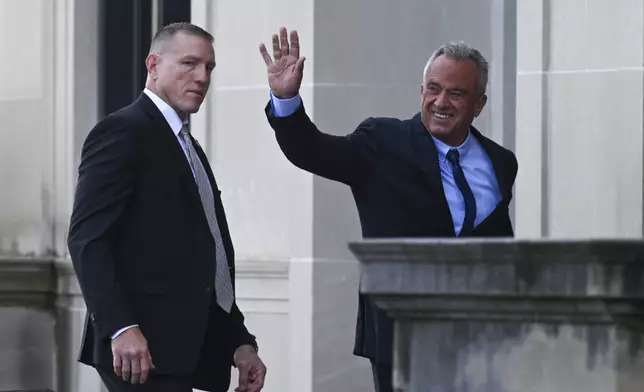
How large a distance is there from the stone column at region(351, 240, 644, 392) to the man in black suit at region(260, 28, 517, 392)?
4.61ft

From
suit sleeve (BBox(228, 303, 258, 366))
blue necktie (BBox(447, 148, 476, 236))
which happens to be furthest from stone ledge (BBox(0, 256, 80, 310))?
blue necktie (BBox(447, 148, 476, 236))

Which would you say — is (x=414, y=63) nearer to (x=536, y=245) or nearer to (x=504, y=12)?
(x=504, y=12)

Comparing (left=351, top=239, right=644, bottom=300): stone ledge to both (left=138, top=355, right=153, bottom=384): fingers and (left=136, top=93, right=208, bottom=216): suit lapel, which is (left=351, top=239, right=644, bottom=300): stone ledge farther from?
(left=136, top=93, right=208, bottom=216): suit lapel

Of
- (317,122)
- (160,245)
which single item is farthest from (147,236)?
(317,122)

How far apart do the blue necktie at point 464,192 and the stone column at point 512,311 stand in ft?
4.79

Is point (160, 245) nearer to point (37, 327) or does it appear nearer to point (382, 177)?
point (382, 177)

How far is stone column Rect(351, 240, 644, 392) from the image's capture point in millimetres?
3104

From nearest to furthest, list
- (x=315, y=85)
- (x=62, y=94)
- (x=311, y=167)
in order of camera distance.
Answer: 1. (x=311, y=167)
2. (x=315, y=85)
3. (x=62, y=94)

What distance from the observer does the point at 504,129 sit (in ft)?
25.5

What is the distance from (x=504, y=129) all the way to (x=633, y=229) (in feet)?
4.95

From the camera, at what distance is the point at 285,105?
184 inches

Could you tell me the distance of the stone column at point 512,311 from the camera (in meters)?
3.10

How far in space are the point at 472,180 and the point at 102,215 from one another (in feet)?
3.74

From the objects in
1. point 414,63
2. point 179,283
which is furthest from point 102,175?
point 414,63
